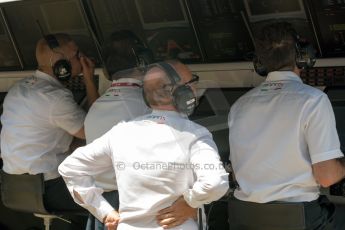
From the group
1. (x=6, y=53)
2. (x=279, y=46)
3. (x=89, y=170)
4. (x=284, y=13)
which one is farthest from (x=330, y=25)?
(x=6, y=53)

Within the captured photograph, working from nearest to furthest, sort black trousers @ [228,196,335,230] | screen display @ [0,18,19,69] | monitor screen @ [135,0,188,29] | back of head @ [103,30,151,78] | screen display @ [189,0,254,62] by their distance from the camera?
black trousers @ [228,196,335,230]
back of head @ [103,30,151,78]
screen display @ [189,0,254,62]
monitor screen @ [135,0,188,29]
screen display @ [0,18,19,69]

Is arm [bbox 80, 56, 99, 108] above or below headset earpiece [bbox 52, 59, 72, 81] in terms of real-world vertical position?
below

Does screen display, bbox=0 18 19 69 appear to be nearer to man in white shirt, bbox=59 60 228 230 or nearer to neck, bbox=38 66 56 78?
neck, bbox=38 66 56 78

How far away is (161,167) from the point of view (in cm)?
190

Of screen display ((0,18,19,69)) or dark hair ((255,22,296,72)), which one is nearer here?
dark hair ((255,22,296,72))

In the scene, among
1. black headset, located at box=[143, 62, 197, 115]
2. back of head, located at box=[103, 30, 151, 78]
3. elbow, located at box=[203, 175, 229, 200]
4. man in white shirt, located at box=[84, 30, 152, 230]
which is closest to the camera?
elbow, located at box=[203, 175, 229, 200]

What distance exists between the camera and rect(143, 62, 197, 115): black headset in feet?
6.41

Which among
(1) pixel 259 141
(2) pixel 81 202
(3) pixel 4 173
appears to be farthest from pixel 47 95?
(1) pixel 259 141

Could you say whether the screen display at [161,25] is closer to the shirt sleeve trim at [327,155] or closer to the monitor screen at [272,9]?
the monitor screen at [272,9]

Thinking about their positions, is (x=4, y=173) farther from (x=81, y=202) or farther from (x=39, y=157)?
(x=81, y=202)

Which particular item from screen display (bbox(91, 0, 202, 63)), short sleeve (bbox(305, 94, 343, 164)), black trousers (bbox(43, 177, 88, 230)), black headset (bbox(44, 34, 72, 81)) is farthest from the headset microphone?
short sleeve (bbox(305, 94, 343, 164))

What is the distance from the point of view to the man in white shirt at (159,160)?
1879 mm

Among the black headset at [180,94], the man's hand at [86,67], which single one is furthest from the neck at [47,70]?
the black headset at [180,94]

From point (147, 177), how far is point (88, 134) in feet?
1.93
